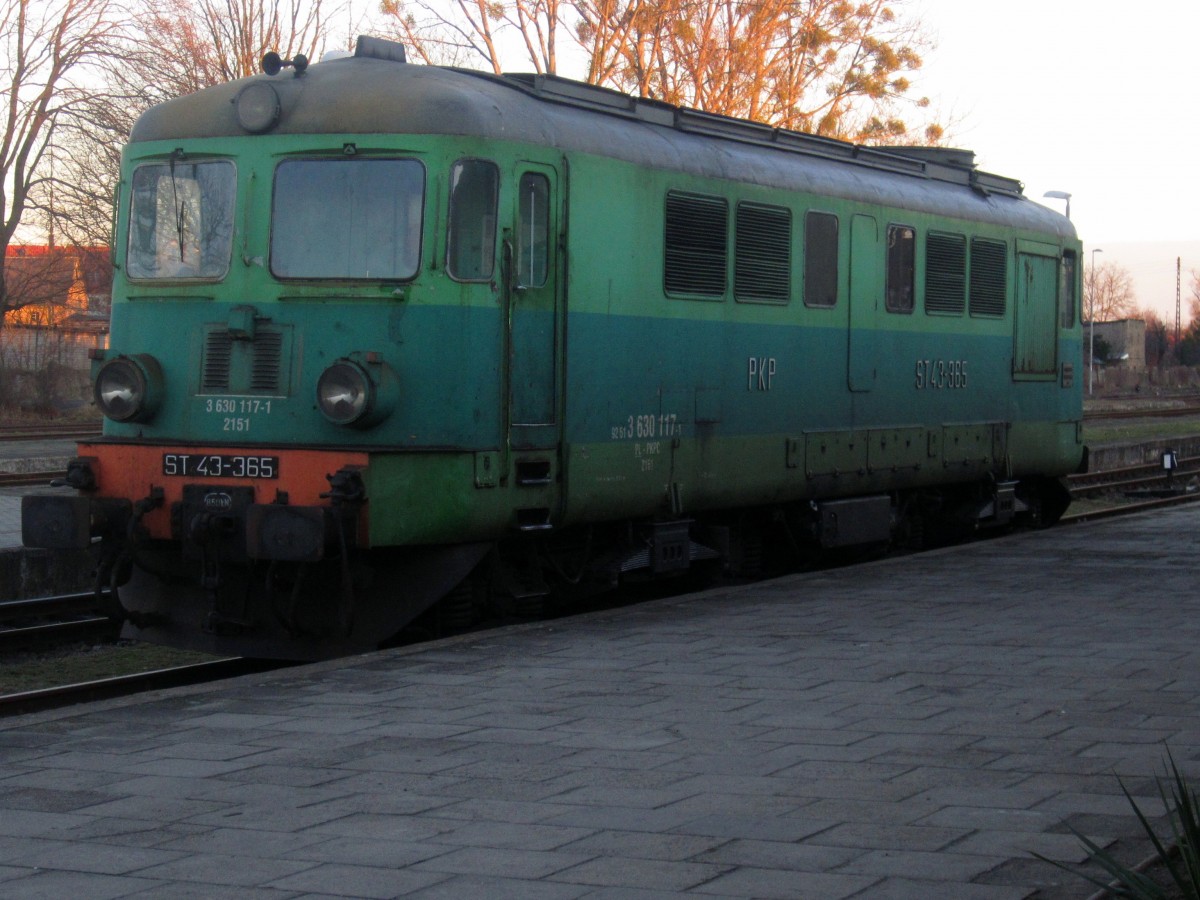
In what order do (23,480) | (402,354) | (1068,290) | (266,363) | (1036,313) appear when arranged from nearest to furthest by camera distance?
(402,354), (266,363), (1036,313), (1068,290), (23,480)

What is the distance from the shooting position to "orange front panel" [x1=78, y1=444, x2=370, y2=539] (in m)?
9.11

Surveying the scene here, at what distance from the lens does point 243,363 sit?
979 cm

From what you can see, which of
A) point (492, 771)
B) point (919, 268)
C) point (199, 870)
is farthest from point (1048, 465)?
point (199, 870)

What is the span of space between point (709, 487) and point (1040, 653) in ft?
10.7

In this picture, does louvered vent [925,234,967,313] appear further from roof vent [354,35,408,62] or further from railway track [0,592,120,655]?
railway track [0,592,120,655]

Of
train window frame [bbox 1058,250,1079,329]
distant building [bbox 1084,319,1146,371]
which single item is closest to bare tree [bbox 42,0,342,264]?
train window frame [bbox 1058,250,1079,329]

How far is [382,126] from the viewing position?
9.57m

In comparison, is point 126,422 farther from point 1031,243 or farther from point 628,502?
point 1031,243

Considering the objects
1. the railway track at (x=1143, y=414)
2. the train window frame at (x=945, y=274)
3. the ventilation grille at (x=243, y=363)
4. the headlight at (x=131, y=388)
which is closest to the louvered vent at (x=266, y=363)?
the ventilation grille at (x=243, y=363)

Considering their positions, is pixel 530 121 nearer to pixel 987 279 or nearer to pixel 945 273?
pixel 945 273

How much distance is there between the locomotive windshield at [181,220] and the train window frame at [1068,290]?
1031 cm

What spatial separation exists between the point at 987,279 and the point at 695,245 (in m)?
5.23

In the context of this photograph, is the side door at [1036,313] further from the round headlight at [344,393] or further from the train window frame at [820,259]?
the round headlight at [344,393]

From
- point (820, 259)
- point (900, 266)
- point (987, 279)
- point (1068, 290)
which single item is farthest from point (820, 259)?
point (1068, 290)
